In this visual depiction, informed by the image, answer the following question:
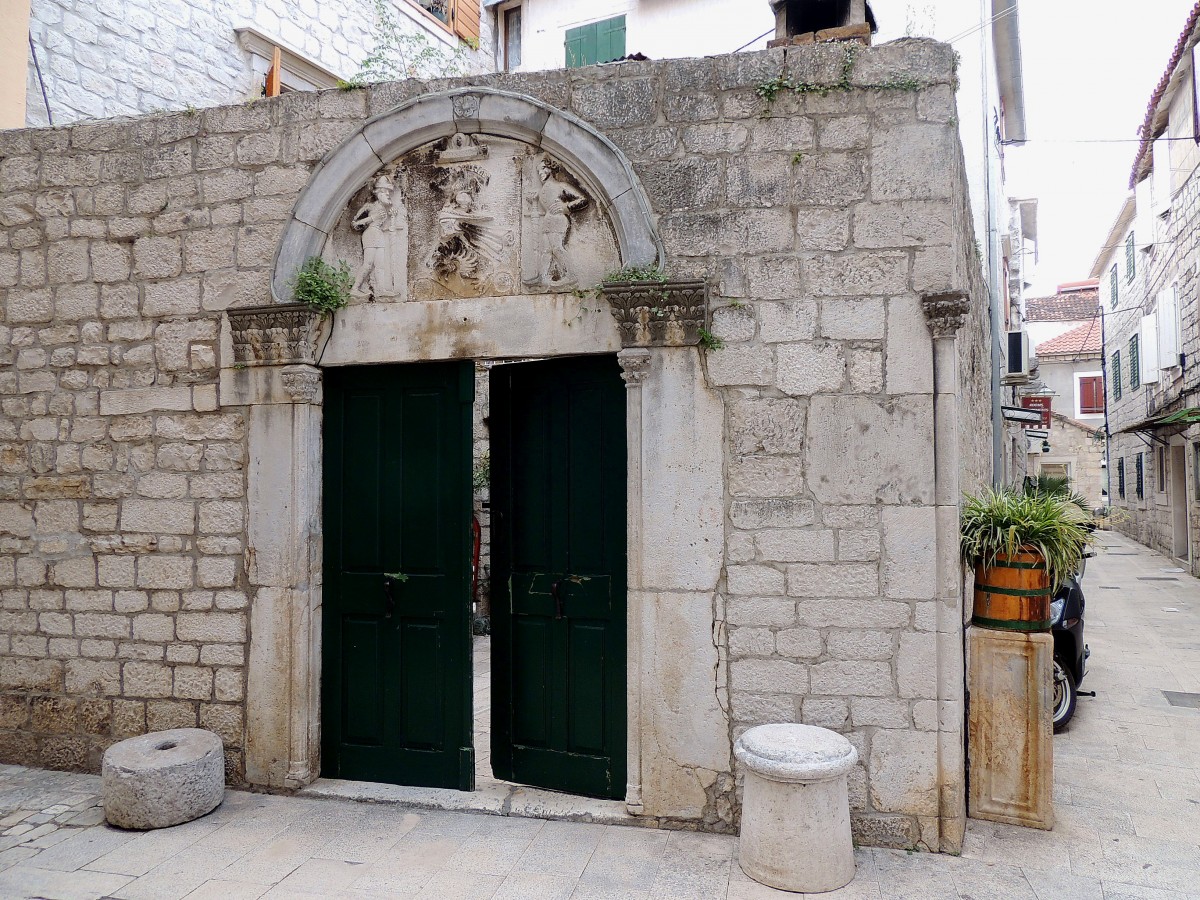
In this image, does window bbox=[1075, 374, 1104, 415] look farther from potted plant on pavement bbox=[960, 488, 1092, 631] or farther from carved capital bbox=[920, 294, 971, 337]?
carved capital bbox=[920, 294, 971, 337]

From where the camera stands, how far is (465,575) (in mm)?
4324

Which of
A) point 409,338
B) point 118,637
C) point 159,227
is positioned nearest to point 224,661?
point 118,637

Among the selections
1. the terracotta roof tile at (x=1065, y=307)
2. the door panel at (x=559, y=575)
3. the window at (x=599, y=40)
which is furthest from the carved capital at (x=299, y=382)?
the terracotta roof tile at (x=1065, y=307)

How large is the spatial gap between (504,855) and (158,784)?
5.62 feet

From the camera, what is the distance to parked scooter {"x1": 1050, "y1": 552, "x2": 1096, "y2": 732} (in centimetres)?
540

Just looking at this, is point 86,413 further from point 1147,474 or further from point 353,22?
point 1147,474

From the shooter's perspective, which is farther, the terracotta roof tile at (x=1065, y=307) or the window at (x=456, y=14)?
the terracotta roof tile at (x=1065, y=307)

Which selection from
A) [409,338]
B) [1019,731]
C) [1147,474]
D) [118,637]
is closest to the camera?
[1019,731]

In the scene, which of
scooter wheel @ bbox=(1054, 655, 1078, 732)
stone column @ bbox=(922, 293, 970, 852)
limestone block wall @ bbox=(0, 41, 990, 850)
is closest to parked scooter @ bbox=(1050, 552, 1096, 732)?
scooter wheel @ bbox=(1054, 655, 1078, 732)

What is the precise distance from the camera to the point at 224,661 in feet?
14.7

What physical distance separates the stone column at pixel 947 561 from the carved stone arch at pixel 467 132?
1385 mm

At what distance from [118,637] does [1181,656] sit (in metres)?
8.96

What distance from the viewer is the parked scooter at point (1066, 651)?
213 inches

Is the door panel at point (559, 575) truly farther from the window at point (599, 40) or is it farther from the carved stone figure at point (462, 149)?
the window at point (599, 40)
